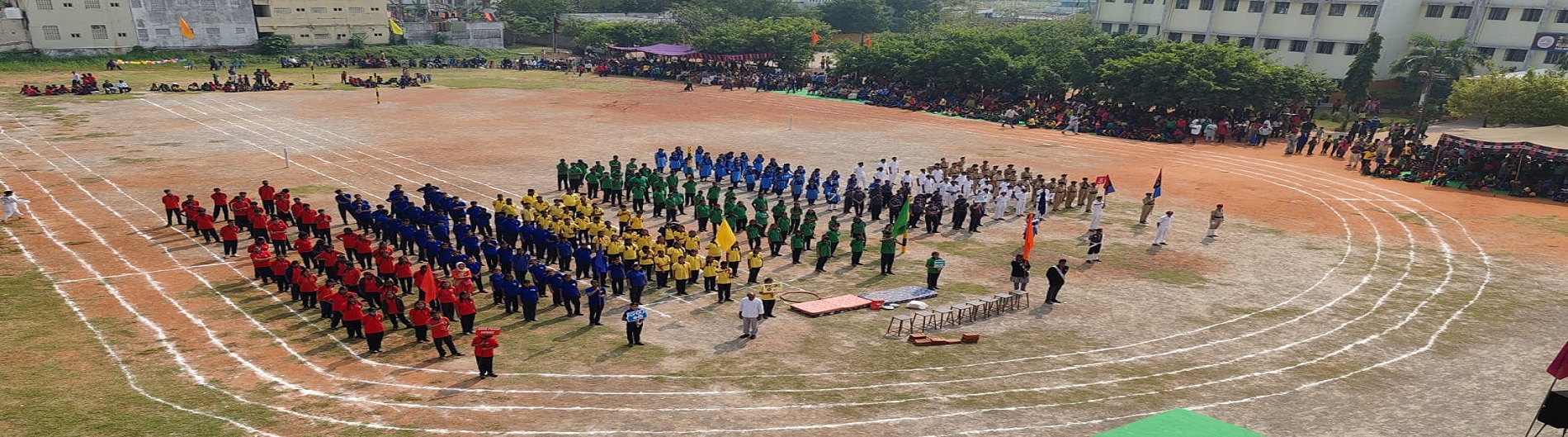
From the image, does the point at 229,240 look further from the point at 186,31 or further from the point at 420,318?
the point at 186,31

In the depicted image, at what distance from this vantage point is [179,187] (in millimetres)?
26781

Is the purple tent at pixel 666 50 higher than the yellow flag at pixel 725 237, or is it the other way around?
the purple tent at pixel 666 50

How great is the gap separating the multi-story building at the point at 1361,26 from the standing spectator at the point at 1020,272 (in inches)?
1568

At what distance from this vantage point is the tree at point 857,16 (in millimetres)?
101188

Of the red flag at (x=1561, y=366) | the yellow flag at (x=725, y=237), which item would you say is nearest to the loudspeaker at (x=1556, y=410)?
the red flag at (x=1561, y=366)

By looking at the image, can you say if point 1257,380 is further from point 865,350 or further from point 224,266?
point 224,266

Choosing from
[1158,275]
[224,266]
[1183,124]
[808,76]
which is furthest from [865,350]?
[808,76]

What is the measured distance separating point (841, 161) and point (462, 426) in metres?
23.0

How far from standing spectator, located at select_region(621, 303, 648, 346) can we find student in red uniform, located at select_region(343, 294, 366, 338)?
4.28m

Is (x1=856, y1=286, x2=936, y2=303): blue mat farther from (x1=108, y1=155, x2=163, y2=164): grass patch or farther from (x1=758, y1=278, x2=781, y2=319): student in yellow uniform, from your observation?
(x1=108, y1=155, x2=163, y2=164): grass patch

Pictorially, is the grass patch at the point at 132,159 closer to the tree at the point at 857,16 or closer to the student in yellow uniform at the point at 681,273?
the student in yellow uniform at the point at 681,273

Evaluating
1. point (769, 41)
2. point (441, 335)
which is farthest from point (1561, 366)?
point (769, 41)

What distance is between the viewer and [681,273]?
60.3ft

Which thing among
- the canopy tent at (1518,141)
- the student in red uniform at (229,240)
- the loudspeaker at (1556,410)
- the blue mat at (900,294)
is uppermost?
the canopy tent at (1518,141)
